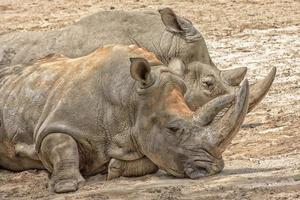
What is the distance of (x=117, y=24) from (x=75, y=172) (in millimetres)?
3039

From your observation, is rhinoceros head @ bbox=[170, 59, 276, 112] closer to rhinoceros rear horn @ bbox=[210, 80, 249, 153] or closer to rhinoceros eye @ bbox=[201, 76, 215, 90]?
rhinoceros eye @ bbox=[201, 76, 215, 90]

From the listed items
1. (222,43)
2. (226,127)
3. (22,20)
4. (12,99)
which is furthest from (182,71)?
(22,20)

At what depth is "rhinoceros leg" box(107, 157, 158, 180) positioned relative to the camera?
820 cm

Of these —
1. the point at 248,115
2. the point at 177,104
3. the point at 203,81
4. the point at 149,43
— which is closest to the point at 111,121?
the point at 177,104

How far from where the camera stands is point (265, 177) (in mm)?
7590

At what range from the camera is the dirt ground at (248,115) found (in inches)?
295

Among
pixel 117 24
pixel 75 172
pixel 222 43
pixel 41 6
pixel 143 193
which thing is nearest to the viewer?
pixel 143 193

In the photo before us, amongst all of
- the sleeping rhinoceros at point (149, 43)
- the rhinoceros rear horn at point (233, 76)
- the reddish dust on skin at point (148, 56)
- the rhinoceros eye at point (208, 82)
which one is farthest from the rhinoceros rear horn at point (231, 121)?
the rhinoceros rear horn at point (233, 76)

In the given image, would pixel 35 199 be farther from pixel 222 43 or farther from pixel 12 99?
pixel 222 43

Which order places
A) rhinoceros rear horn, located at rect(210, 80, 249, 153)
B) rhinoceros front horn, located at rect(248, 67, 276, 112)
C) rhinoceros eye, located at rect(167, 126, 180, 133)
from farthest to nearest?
rhinoceros front horn, located at rect(248, 67, 276, 112) < rhinoceros eye, located at rect(167, 126, 180, 133) < rhinoceros rear horn, located at rect(210, 80, 249, 153)

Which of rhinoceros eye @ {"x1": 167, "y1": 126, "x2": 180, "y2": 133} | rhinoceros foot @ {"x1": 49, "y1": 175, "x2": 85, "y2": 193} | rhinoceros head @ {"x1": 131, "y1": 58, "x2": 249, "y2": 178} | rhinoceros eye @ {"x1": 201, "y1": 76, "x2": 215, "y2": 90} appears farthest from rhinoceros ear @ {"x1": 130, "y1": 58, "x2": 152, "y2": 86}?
rhinoceros eye @ {"x1": 201, "y1": 76, "x2": 215, "y2": 90}

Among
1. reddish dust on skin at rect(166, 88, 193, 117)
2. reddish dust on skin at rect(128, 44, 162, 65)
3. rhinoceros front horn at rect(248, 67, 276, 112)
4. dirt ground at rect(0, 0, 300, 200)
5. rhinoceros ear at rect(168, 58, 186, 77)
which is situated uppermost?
reddish dust on skin at rect(128, 44, 162, 65)

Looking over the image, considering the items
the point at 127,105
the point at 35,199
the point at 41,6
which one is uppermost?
the point at 127,105

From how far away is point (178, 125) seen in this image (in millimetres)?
7879
